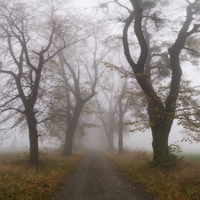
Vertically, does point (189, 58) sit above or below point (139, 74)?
above

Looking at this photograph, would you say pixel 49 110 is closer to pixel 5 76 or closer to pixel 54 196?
pixel 5 76

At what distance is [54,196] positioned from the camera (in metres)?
7.28

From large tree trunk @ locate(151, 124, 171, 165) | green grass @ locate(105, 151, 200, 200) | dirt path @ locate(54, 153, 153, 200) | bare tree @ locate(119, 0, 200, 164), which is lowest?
dirt path @ locate(54, 153, 153, 200)

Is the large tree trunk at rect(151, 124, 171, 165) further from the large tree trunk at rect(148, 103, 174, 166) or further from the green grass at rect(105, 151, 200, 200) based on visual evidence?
the green grass at rect(105, 151, 200, 200)

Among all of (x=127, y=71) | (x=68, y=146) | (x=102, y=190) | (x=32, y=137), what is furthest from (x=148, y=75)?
(x=68, y=146)

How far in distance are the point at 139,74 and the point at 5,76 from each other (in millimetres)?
10018

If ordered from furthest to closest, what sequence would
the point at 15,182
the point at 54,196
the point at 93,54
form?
the point at 93,54
the point at 15,182
the point at 54,196

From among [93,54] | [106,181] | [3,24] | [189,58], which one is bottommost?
[106,181]

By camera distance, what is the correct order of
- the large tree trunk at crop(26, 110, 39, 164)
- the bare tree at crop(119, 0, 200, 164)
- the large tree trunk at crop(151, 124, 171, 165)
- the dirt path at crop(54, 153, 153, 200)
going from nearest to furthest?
the dirt path at crop(54, 153, 153, 200) < the bare tree at crop(119, 0, 200, 164) < the large tree trunk at crop(151, 124, 171, 165) < the large tree trunk at crop(26, 110, 39, 164)

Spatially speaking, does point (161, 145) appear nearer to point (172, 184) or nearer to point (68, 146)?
point (172, 184)

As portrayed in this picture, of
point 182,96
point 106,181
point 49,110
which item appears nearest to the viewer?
point 106,181

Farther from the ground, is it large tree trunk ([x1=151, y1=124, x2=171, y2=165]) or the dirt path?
large tree trunk ([x1=151, y1=124, x2=171, y2=165])

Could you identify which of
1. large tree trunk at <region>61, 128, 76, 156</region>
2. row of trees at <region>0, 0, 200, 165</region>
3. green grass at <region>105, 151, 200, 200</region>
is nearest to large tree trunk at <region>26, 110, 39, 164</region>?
row of trees at <region>0, 0, 200, 165</region>

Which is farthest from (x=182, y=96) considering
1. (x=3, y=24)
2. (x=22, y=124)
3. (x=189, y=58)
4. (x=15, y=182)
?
(x=3, y=24)
